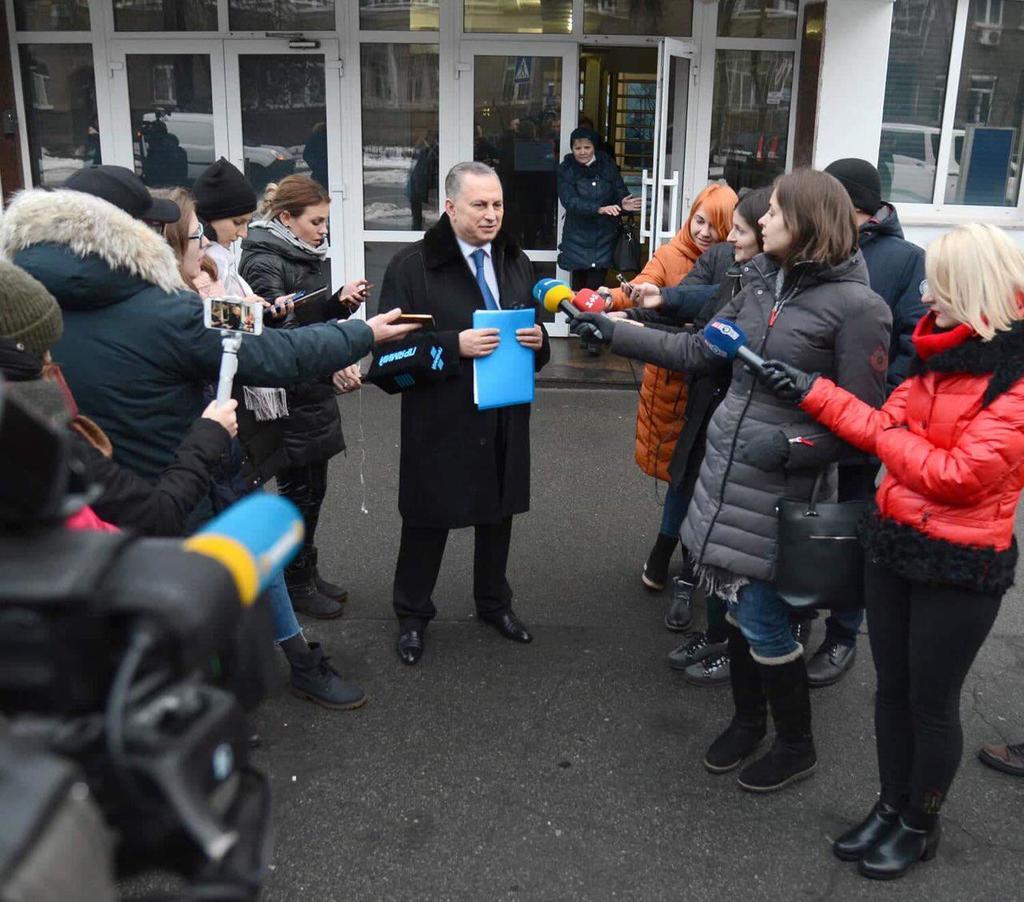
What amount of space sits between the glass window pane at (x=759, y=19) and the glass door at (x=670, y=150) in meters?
0.50

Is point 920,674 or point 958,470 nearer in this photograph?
point 958,470

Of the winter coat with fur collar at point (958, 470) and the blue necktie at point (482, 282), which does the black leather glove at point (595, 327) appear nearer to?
the blue necktie at point (482, 282)

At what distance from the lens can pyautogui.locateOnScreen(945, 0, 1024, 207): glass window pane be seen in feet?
27.9

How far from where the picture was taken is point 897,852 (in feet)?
9.11

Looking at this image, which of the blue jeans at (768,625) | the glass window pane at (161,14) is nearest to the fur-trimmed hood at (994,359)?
the blue jeans at (768,625)

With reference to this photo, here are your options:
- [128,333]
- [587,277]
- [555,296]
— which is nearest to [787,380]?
[555,296]

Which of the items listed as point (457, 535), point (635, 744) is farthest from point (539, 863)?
point (457, 535)

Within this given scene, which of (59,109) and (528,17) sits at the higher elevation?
(528,17)

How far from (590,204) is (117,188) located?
6.00 meters

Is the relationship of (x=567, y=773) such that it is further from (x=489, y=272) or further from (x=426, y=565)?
(x=489, y=272)

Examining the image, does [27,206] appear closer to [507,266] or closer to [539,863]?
[507,266]

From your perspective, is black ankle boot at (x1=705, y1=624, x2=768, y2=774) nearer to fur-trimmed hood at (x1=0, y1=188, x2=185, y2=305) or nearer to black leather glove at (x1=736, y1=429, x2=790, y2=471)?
black leather glove at (x1=736, y1=429, x2=790, y2=471)

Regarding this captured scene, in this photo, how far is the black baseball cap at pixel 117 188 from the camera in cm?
312

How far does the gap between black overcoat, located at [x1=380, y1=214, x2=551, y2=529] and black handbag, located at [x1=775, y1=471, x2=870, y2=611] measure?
135cm
